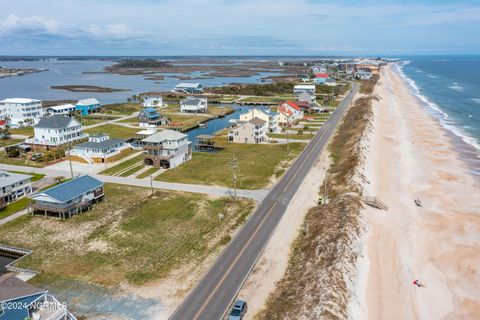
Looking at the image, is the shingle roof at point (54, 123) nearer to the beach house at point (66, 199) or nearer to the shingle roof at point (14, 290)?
the beach house at point (66, 199)

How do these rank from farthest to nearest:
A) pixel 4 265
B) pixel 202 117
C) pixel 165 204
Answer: pixel 202 117 → pixel 165 204 → pixel 4 265

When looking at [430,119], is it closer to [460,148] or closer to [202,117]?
[460,148]

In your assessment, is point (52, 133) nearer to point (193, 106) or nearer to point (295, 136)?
point (193, 106)

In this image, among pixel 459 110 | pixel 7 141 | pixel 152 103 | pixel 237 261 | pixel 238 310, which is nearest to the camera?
pixel 238 310

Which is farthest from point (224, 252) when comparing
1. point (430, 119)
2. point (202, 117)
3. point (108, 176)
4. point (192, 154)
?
point (430, 119)

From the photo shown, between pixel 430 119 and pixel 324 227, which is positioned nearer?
pixel 324 227

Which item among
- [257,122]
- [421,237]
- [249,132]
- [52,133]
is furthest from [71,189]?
[257,122]

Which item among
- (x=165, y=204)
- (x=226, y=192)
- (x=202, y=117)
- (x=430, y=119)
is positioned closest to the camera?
(x=165, y=204)
